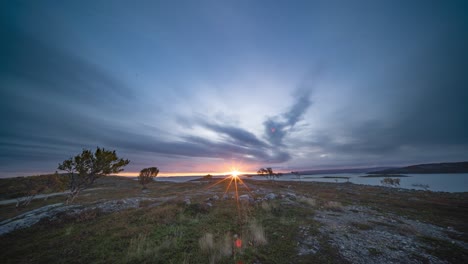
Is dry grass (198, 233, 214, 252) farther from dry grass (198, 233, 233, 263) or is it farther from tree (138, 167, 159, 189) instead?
tree (138, 167, 159, 189)

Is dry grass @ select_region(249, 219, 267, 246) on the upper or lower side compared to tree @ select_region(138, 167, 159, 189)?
lower

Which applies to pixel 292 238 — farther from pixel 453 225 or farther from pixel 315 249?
pixel 453 225

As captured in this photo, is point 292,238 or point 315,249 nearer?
point 315,249

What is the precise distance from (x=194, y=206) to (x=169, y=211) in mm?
3008

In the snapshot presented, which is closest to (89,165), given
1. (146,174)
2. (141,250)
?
(141,250)

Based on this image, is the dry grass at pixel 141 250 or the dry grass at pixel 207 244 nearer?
the dry grass at pixel 141 250

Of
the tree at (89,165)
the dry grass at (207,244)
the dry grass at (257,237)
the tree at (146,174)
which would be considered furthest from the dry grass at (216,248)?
the tree at (146,174)

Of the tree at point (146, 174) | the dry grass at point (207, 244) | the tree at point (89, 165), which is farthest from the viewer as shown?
the tree at point (146, 174)

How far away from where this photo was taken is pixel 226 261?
822cm

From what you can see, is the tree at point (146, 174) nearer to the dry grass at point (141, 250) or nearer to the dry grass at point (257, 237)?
the dry grass at point (141, 250)

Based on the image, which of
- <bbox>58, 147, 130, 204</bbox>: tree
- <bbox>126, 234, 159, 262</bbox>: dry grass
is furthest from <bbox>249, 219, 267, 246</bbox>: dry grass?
<bbox>58, 147, 130, 204</bbox>: tree

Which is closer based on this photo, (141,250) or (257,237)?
(141,250)

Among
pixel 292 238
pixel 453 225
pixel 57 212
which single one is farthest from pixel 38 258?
pixel 453 225

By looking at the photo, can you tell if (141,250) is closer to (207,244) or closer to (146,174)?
(207,244)
